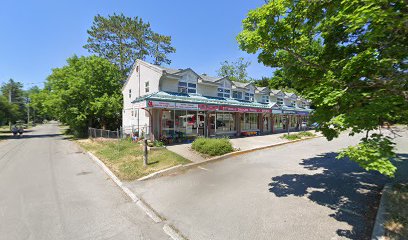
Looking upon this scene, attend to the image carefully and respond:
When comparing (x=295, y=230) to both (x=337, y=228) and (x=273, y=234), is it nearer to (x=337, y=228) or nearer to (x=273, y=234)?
(x=273, y=234)

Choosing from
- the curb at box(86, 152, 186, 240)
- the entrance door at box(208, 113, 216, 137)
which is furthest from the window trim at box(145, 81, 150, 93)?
the curb at box(86, 152, 186, 240)

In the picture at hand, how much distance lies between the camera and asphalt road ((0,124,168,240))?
431 cm

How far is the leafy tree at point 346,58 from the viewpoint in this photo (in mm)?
3303

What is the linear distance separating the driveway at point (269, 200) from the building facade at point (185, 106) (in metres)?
6.99

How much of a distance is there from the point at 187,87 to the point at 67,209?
14.6m

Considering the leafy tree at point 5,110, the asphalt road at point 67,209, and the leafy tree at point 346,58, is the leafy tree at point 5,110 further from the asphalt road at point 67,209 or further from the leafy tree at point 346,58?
the leafy tree at point 346,58

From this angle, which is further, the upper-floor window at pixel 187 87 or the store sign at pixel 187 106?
the upper-floor window at pixel 187 87

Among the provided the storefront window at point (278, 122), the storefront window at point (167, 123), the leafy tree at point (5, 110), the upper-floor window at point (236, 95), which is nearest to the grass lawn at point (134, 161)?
the storefront window at point (167, 123)

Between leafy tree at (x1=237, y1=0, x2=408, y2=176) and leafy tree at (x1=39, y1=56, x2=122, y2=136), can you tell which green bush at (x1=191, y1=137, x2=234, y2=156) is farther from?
leafy tree at (x1=39, y1=56, x2=122, y2=136)

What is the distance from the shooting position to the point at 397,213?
14.3 ft

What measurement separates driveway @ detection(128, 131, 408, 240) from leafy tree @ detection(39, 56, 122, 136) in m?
19.0

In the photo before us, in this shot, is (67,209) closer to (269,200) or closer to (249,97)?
(269,200)

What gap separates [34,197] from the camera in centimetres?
623

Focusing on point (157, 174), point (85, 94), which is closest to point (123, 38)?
point (85, 94)
